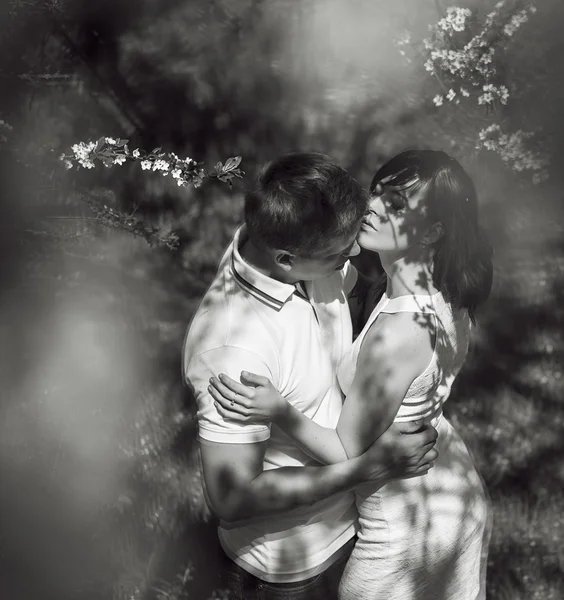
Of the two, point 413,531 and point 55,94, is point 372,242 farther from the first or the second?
point 55,94

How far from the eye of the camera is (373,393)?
8.95 ft

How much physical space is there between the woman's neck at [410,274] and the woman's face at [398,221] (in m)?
0.05

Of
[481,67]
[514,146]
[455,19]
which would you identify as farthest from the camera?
[514,146]

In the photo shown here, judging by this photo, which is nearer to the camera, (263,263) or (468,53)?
(263,263)

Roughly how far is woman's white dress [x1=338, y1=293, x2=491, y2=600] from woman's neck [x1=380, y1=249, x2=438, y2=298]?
59 mm

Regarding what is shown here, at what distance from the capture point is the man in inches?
103

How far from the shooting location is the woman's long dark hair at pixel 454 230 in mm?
2855

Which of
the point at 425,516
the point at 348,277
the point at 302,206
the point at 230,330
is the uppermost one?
the point at 302,206

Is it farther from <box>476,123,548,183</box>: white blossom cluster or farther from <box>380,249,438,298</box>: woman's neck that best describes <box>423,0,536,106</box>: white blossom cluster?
<box>380,249,438,298</box>: woman's neck

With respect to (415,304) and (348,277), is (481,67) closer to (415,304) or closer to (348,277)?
(348,277)

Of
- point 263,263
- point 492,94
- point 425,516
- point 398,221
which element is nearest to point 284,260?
point 263,263

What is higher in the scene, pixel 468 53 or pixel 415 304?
pixel 468 53

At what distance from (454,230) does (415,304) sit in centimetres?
33

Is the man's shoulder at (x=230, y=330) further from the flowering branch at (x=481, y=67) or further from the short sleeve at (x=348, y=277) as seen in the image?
the flowering branch at (x=481, y=67)
